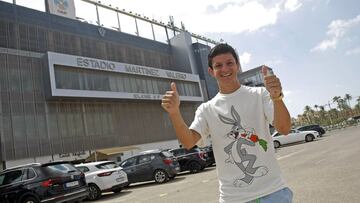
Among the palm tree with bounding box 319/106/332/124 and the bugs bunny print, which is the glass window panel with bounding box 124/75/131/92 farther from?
the palm tree with bounding box 319/106/332/124

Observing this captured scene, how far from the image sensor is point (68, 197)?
11.8m

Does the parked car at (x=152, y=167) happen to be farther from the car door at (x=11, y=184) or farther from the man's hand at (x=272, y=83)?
the man's hand at (x=272, y=83)

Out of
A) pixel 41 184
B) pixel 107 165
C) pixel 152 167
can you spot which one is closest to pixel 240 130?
pixel 41 184

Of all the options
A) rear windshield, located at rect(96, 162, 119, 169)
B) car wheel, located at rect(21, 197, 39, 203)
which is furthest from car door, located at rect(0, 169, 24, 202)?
rear windshield, located at rect(96, 162, 119, 169)

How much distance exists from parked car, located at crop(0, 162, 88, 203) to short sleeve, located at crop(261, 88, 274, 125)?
395 inches

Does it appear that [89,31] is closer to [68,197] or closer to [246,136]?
[68,197]

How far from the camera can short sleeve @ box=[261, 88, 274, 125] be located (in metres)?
2.58

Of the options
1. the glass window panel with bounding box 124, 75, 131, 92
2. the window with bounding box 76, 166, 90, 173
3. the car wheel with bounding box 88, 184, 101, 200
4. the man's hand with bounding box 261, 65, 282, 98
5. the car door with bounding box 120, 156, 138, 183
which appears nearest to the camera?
the man's hand with bounding box 261, 65, 282, 98

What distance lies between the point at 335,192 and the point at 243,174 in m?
5.56

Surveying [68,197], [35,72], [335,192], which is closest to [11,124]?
[35,72]

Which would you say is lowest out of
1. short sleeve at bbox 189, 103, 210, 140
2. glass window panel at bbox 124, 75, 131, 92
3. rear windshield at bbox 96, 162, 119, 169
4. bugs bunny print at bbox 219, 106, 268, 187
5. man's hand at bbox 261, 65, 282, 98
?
bugs bunny print at bbox 219, 106, 268, 187

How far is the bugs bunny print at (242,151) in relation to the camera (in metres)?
2.51

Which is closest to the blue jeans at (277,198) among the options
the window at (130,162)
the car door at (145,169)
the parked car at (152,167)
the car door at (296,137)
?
the parked car at (152,167)

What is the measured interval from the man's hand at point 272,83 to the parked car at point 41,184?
10.3m
